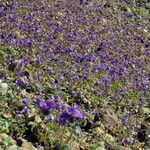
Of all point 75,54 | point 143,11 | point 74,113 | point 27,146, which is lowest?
point 143,11

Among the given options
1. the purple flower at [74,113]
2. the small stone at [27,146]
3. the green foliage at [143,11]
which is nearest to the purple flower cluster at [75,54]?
the purple flower at [74,113]

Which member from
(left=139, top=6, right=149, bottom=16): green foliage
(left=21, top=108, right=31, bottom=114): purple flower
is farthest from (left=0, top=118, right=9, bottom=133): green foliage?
(left=139, top=6, right=149, bottom=16): green foliage

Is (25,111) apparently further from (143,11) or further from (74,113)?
(143,11)

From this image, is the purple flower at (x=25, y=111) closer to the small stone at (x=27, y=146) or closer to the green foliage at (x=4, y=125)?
the green foliage at (x=4, y=125)

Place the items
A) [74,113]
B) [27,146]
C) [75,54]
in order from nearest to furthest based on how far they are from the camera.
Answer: [74,113]
[27,146]
[75,54]

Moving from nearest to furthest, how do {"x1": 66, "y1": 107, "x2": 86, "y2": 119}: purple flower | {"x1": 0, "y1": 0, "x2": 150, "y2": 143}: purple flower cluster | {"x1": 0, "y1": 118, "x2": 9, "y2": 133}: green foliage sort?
{"x1": 66, "y1": 107, "x2": 86, "y2": 119}: purple flower → {"x1": 0, "y1": 118, "x2": 9, "y2": 133}: green foliage → {"x1": 0, "y1": 0, "x2": 150, "y2": 143}: purple flower cluster

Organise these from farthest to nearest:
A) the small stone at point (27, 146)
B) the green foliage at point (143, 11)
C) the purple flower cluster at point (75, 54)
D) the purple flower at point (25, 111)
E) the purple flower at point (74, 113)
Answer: the green foliage at point (143, 11) → the purple flower cluster at point (75, 54) → the purple flower at point (25, 111) → the small stone at point (27, 146) → the purple flower at point (74, 113)

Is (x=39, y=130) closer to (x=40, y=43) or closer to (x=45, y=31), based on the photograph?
(x=40, y=43)

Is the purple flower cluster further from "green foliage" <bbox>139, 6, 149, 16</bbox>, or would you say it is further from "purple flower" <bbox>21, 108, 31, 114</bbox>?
"green foliage" <bbox>139, 6, 149, 16</bbox>

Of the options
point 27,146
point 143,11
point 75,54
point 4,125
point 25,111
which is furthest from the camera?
point 143,11

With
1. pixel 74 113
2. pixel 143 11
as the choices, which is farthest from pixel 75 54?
pixel 143 11

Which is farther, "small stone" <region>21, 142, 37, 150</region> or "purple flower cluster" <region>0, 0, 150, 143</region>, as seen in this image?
"purple flower cluster" <region>0, 0, 150, 143</region>
